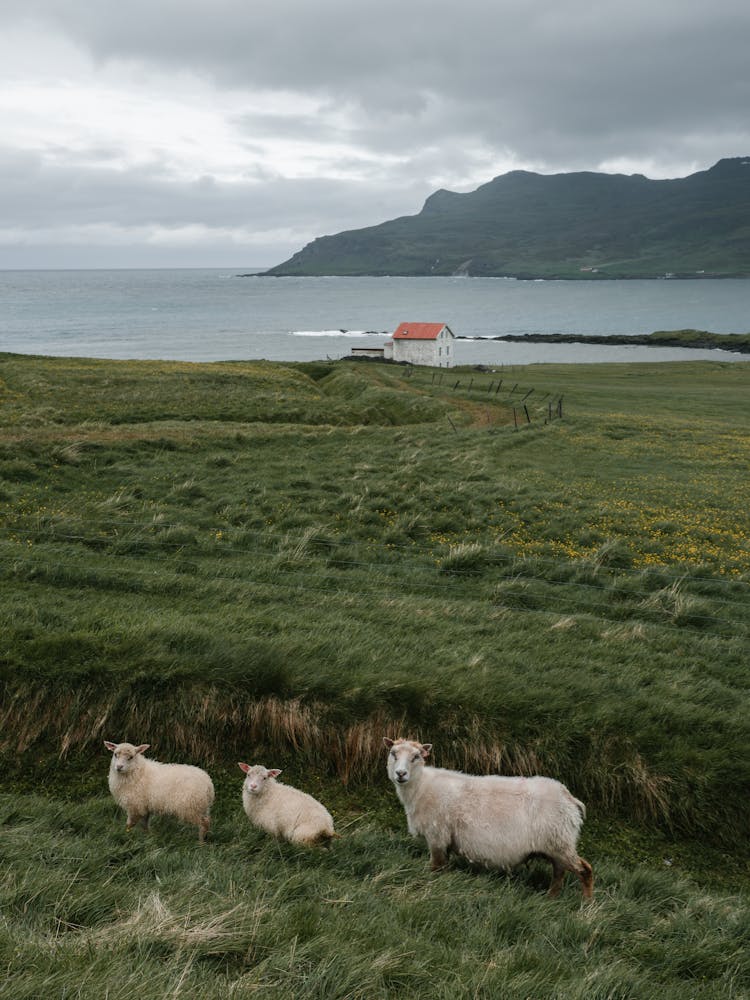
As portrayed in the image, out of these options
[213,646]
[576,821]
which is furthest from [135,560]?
[576,821]

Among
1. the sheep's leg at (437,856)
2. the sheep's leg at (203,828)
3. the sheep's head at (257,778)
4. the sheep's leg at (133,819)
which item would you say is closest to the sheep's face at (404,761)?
the sheep's leg at (437,856)

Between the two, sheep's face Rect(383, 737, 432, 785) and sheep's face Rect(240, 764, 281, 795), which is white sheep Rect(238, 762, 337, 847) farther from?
sheep's face Rect(383, 737, 432, 785)

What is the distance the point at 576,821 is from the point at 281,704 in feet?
17.3

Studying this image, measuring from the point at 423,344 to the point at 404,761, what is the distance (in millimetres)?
96357

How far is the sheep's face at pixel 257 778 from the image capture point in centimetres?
836

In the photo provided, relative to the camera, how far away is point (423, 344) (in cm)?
10031

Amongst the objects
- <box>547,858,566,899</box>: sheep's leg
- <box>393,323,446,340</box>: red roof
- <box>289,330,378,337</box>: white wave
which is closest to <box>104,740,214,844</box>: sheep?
<box>547,858,566,899</box>: sheep's leg

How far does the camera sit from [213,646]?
462 inches

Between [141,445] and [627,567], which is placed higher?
[141,445]

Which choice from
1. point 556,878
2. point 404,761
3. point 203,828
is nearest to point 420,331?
point 404,761

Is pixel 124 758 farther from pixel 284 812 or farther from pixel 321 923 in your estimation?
pixel 321 923

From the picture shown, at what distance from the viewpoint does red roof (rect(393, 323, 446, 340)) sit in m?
99.2

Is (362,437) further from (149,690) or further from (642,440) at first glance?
→ (149,690)

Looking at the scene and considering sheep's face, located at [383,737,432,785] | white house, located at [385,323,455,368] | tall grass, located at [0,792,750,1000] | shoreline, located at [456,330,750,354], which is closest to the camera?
tall grass, located at [0,792,750,1000]
